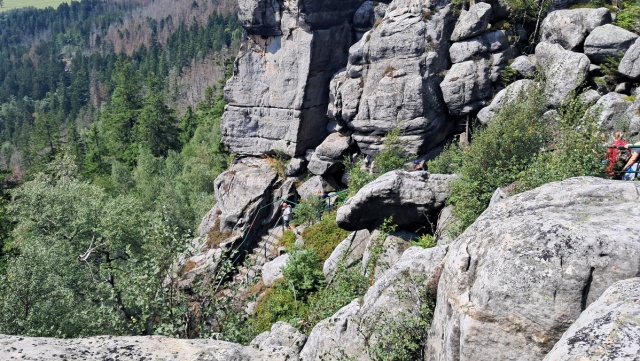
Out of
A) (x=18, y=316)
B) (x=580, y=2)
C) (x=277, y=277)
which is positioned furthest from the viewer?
(x=580, y=2)

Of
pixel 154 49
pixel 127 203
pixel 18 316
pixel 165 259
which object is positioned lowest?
pixel 154 49

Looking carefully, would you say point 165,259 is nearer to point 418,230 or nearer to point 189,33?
point 418,230

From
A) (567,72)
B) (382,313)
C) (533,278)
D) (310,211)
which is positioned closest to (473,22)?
(567,72)

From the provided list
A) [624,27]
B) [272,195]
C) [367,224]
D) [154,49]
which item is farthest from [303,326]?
[154,49]

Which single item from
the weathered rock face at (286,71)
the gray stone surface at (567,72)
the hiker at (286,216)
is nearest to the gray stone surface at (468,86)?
the gray stone surface at (567,72)

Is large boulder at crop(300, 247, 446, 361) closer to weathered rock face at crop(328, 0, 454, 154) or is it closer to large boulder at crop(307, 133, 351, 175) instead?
weathered rock face at crop(328, 0, 454, 154)

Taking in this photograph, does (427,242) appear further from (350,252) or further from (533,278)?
(533,278)

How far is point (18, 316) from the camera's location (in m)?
15.7

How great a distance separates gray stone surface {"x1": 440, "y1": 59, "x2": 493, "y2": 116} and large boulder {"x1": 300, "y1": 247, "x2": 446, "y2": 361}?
655 inches

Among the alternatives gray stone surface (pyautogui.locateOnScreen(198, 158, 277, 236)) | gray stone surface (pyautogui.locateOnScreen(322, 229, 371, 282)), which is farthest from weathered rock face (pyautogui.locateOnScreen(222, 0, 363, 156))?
gray stone surface (pyautogui.locateOnScreen(322, 229, 371, 282))

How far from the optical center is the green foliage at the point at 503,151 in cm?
1453

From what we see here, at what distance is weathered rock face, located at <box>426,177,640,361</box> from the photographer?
6367 millimetres

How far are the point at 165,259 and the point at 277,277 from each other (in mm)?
11727

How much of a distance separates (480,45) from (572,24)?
4052mm
